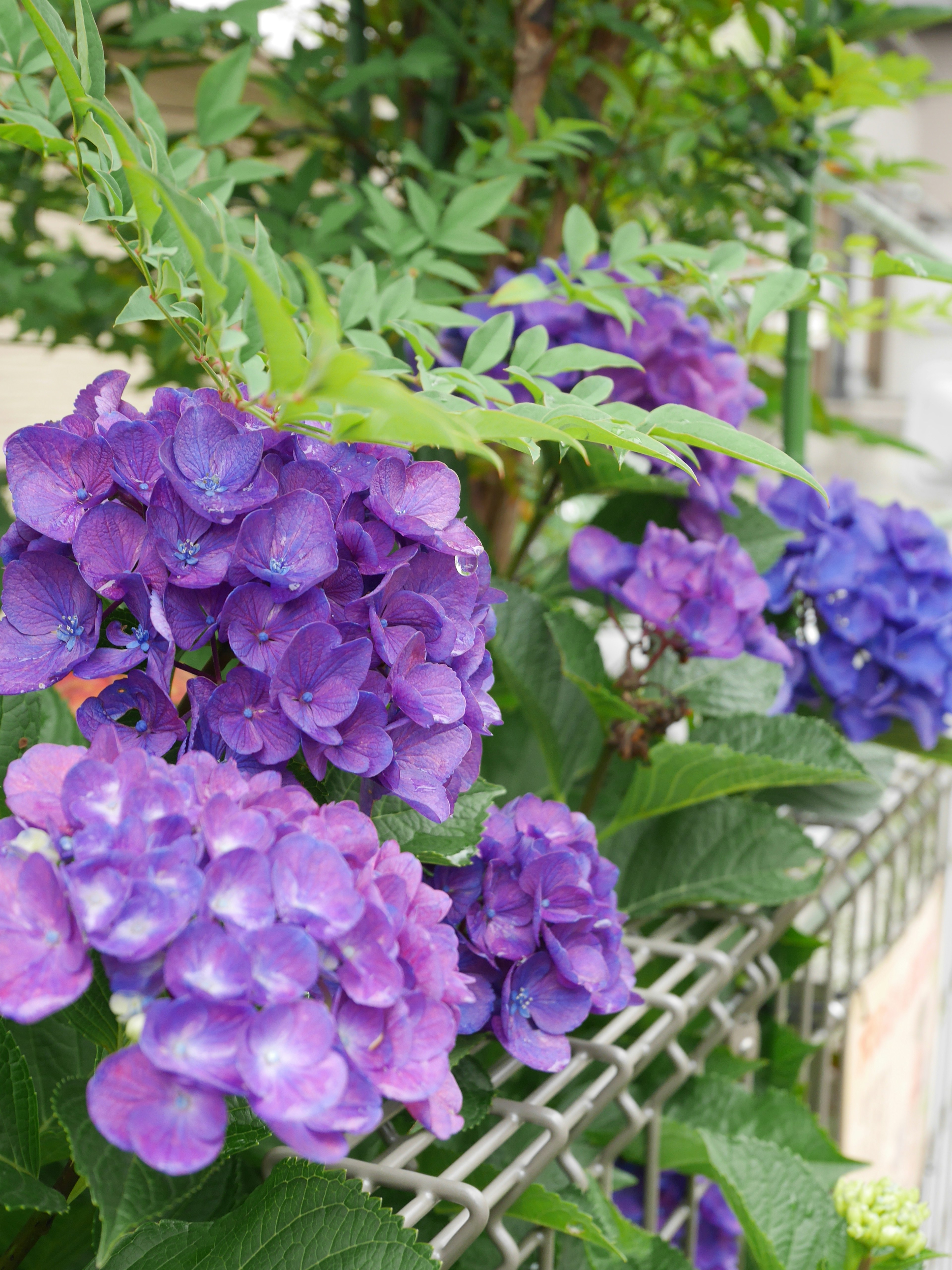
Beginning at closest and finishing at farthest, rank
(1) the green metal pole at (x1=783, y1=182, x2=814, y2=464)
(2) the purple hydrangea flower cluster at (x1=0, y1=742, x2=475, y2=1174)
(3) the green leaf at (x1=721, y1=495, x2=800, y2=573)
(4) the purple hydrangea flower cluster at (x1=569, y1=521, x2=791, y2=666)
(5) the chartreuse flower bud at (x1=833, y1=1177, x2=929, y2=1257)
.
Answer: (2) the purple hydrangea flower cluster at (x1=0, y1=742, x2=475, y2=1174) → (5) the chartreuse flower bud at (x1=833, y1=1177, x2=929, y2=1257) → (4) the purple hydrangea flower cluster at (x1=569, y1=521, x2=791, y2=666) → (3) the green leaf at (x1=721, y1=495, x2=800, y2=573) → (1) the green metal pole at (x1=783, y1=182, x2=814, y2=464)

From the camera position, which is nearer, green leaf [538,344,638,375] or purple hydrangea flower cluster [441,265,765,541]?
green leaf [538,344,638,375]

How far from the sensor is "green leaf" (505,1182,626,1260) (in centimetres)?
35

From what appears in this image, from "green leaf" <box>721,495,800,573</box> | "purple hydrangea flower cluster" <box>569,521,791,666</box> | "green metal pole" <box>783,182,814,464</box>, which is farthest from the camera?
"green metal pole" <box>783,182,814,464</box>

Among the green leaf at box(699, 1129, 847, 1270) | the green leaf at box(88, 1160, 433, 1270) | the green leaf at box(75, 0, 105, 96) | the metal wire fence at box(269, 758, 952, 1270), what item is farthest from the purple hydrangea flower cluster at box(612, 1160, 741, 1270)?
the green leaf at box(75, 0, 105, 96)

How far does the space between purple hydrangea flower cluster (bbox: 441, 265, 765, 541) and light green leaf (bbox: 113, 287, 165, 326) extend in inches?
11.3

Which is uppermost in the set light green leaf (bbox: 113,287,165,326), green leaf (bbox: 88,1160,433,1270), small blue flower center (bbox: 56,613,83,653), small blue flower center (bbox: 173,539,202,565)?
light green leaf (bbox: 113,287,165,326)

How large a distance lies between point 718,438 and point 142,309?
165 millimetres

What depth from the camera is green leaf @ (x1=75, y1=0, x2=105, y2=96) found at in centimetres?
30

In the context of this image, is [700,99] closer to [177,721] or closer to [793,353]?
[793,353]

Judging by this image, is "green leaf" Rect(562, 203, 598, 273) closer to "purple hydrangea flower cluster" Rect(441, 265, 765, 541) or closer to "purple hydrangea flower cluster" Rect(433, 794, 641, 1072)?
"purple hydrangea flower cluster" Rect(441, 265, 765, 541)

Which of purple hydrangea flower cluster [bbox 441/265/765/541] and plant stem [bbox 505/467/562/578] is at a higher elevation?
purple hydrangea flower cluster [bbox 441/265/765/541]

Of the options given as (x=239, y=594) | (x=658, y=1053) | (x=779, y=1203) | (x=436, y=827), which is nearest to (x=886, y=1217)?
(x=779, y=1203)

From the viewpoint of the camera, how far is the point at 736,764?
51 centimetres

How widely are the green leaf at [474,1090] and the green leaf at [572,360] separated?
24cm
